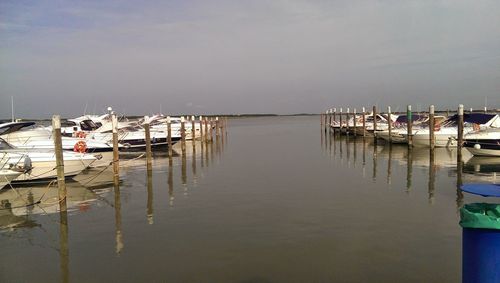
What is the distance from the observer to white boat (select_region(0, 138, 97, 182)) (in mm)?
15961

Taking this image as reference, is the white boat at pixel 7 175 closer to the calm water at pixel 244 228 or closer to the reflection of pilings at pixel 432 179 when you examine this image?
the calm water at pixel 244 228

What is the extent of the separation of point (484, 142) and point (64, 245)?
22400mm

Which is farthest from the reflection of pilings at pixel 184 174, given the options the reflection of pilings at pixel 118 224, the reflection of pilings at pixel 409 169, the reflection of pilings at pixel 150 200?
the reflection of pilings at pixel 409 169

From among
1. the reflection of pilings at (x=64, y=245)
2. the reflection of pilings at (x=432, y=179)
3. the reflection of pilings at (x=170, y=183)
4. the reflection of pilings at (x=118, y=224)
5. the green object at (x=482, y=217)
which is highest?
the green object at (x=482, y=217)

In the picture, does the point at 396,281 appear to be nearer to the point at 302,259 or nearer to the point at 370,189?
the point at 302,259

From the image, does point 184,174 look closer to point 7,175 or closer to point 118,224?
point 7,175

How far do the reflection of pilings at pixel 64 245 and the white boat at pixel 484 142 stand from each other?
833 inches

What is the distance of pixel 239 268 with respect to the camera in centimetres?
780

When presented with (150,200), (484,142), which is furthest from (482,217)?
(484,142)

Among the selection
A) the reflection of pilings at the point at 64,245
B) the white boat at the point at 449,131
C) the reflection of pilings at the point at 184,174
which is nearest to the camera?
the reflection of pilings at the point at 64,245

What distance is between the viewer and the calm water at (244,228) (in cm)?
775

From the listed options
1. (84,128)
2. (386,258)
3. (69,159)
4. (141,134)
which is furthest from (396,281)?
(84,128)

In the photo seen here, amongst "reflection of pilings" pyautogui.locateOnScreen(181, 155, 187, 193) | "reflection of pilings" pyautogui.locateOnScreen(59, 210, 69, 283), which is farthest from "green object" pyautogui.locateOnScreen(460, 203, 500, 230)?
"reflection of pilings" pyautogui.locateOnScreen(181, 155, 187, 193)

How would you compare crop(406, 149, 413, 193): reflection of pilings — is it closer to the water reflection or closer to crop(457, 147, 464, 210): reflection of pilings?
the water reflection
